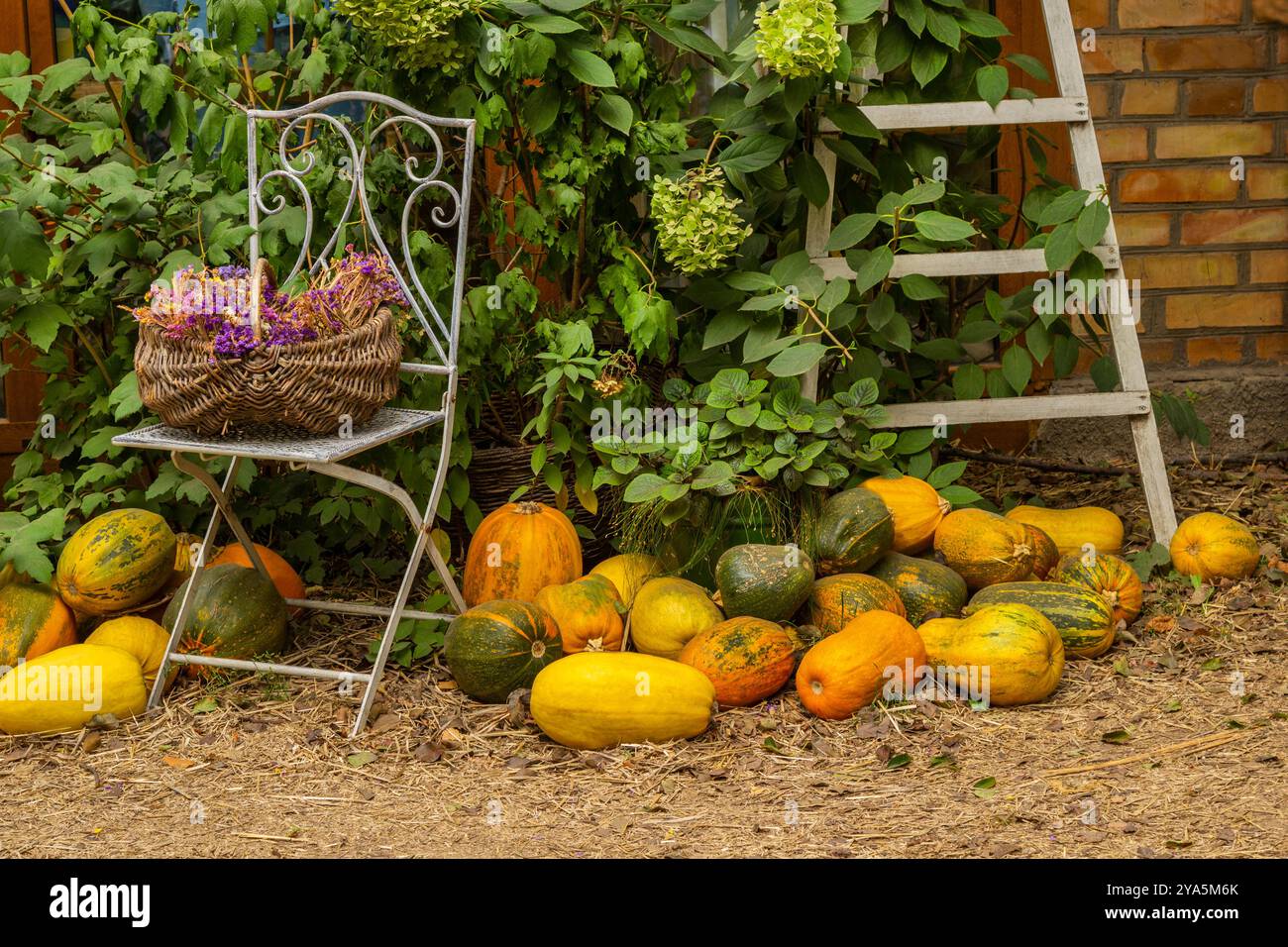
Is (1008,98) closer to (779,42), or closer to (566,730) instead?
(779,42)

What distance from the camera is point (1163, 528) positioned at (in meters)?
3.56

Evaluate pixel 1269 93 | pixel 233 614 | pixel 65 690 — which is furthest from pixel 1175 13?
pixel 65 690

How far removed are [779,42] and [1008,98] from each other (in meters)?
0.81

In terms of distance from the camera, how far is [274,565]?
3436 mm

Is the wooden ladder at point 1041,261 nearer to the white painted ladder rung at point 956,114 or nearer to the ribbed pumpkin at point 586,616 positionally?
the white painted ladder rung at point 956,114

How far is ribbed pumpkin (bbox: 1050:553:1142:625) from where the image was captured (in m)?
3.23

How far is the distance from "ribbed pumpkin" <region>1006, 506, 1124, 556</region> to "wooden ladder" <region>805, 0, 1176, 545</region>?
134 mm

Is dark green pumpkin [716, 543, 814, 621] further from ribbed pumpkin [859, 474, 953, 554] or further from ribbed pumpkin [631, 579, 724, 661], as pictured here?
ribbed pumpkin [859, 474, 953, 554]

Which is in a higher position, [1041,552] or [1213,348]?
[1213,348]

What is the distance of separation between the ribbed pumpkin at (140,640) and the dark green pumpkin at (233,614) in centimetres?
4

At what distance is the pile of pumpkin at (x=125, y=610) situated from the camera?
2.97 metres

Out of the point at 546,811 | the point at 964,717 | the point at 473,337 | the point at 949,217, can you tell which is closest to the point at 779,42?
the point at 949,217

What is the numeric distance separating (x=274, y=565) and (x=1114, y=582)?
6.94 ft

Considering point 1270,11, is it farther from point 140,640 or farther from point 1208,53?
point 140,640
